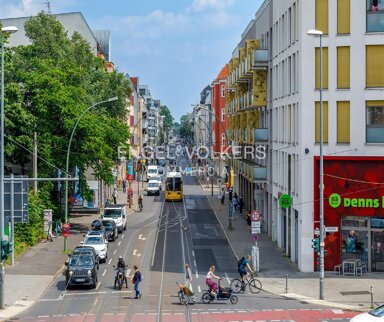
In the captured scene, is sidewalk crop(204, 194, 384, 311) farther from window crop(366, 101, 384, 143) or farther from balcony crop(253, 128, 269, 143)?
balcony crop(253, 128, 269, 143)

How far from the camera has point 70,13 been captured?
3484 inches

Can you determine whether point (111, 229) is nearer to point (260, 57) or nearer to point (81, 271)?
point (260, 57)

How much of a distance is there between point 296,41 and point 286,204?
361 inches

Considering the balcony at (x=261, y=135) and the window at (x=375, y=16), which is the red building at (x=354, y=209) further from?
the balcony at (x=261, y=135)

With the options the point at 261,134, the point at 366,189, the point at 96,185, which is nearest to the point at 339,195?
the point at 366,189

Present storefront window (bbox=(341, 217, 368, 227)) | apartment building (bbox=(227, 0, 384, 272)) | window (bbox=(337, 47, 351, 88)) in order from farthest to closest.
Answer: window (bbox=(337, 47, 351, 88)) → storefront window (bbox=(341, 217, 368, 227)) → apartment building (bbox=(227, 0, 384, 272))

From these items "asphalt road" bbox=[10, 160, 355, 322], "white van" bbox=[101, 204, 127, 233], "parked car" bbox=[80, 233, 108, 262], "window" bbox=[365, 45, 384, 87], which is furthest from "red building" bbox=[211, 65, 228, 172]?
"window" bbox=[365, 45, 384, 87]

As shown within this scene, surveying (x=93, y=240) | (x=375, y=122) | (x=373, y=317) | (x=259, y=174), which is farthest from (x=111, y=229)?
(x=373, y=317)

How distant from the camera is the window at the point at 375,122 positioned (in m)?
40.3

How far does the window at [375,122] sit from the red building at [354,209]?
41.0 inches

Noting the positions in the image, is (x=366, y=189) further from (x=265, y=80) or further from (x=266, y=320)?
(x=265, y=80)

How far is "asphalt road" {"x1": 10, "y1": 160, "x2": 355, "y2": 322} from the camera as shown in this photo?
29484mm

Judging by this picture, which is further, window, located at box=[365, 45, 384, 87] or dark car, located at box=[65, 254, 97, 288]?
window, located at box=[365, 45, 384, 87]

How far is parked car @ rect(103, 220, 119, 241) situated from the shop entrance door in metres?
20.1
